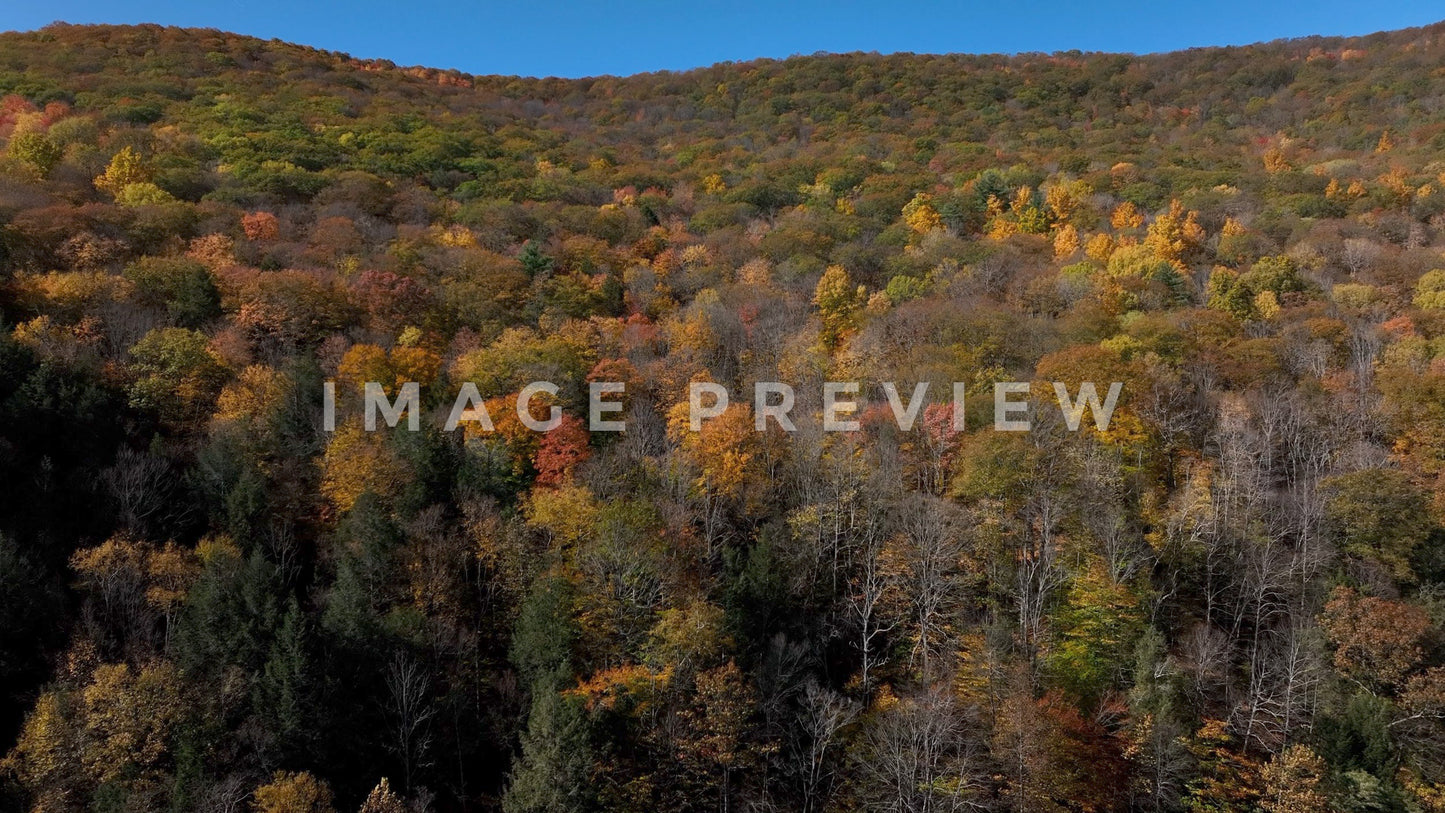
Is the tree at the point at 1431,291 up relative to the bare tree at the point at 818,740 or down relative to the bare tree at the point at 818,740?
up

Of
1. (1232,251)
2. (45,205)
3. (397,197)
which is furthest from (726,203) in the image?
(45,205)

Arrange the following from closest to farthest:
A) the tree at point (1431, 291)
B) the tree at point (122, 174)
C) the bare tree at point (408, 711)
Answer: the bare tree at point (408, 711) → the tree at point (1431, 291) → the tree at point (122, 174)

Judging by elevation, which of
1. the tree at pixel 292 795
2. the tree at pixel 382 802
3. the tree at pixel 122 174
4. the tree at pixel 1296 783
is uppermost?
the tree at pixel 122 174

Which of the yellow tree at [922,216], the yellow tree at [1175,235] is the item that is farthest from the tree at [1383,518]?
the yellow tree at [922,216]

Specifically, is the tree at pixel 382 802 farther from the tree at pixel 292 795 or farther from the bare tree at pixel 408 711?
the bare tree at pixel 408 711

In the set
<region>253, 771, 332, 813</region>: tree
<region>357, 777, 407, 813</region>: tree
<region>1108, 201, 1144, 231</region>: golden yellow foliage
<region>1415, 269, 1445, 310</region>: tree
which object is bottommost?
<region>357, 777, 407, 813</region>: tree

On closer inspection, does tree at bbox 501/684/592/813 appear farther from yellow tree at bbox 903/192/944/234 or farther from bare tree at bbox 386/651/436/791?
yellow tree at bbox 903/192/944/234

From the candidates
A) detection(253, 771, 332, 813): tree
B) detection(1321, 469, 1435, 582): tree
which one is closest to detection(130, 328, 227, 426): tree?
detection(253, 771, 332, 813): tree

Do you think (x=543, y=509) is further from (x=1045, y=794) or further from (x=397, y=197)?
(x=397, y=197)

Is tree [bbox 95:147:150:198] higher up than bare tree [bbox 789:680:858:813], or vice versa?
tree [bbox 95:147:150:198]

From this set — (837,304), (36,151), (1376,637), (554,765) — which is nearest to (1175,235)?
(837,304)
